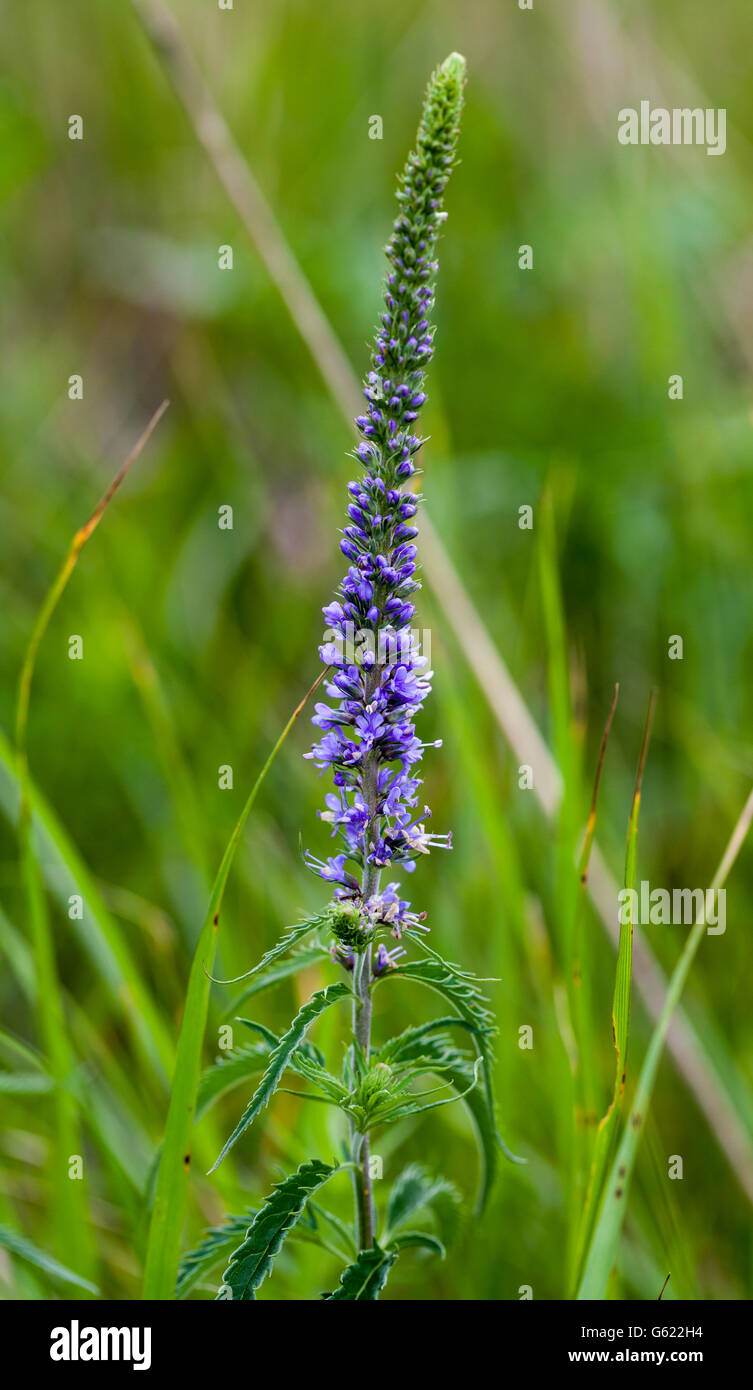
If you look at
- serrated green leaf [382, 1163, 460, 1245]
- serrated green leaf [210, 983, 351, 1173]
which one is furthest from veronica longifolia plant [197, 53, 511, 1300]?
serrated green leaf [382, 1163, 460, 1245]

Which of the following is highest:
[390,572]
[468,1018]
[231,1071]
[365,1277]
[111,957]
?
[390,572]

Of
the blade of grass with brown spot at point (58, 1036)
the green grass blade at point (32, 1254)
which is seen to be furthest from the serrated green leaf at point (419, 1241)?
the blade of grass with brown spot at point (58, 1036)

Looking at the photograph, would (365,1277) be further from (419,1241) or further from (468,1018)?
(468,1018)

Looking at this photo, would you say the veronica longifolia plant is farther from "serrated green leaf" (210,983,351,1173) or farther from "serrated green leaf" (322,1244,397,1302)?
"serrated green leaf" (210,983,351,1173)

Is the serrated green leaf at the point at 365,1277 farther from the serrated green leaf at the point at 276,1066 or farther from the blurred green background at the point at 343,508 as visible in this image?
the blurred green background at the point at 343,508

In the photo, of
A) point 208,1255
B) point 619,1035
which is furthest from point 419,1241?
point 619,1035
